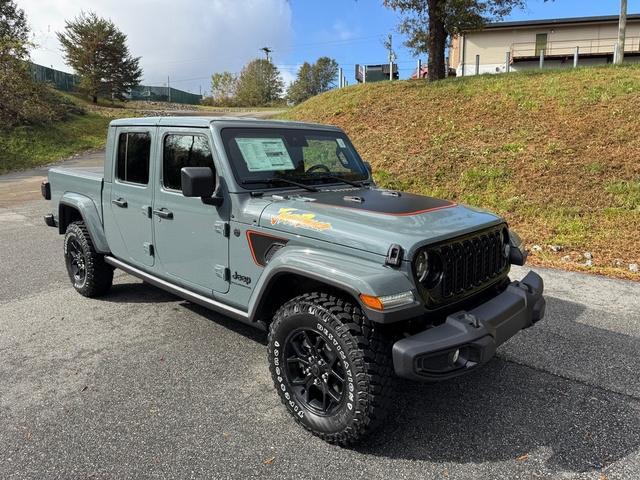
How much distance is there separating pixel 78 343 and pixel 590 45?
3867 centimetres

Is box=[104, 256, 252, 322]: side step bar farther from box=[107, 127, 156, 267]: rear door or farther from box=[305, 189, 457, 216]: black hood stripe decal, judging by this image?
box=[305, 189, 457, 216]: black hood stripe decal

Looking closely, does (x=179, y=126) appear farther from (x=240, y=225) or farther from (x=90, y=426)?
(x=90, y=426)

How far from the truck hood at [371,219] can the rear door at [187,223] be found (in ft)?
1.70

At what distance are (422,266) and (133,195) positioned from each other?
2724 mm

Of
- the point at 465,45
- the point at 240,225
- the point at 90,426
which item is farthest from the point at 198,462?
the point at 465,45

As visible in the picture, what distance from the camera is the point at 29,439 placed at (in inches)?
113

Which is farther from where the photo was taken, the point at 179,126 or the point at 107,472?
the point at 179,126

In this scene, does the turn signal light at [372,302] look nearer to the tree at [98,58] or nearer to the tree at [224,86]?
the tree at [98,58]

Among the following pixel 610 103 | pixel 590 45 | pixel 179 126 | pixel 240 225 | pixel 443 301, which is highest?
pixel 590 45

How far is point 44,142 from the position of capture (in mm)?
20719

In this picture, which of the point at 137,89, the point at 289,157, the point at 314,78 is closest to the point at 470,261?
the point at 289,157

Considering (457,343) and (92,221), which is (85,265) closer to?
(92,221)

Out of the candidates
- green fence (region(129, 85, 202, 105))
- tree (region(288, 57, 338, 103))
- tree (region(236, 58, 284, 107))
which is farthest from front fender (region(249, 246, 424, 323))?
tree (region(288, 57, 338, 103))

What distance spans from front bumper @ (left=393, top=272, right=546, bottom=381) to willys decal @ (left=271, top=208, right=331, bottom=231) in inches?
33.0
